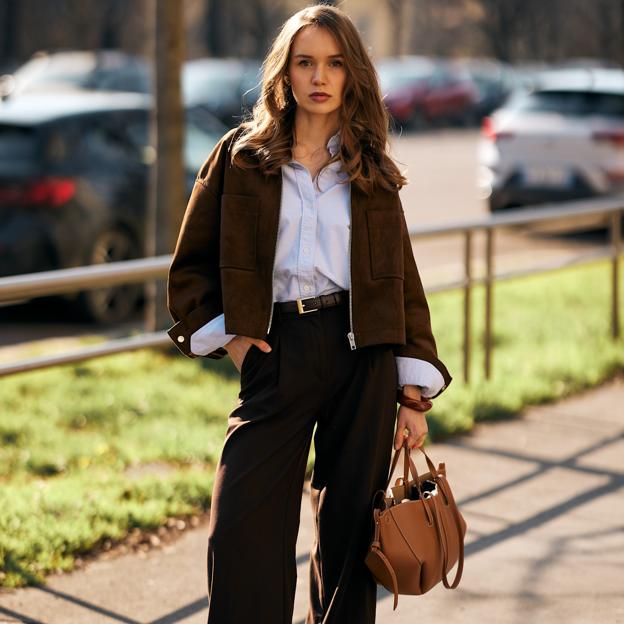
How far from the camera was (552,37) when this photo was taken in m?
59.2

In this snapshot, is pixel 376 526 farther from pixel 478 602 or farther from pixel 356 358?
pixel 478 602

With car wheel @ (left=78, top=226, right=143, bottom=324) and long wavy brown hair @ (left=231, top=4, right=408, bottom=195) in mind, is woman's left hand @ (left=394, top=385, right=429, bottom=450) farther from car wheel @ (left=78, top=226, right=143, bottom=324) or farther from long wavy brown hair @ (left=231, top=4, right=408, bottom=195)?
car wheel @ (left=78, top=226, right=143, bottom=324)

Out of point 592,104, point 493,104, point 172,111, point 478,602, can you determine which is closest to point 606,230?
point 592,104

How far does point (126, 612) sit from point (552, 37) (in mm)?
58014

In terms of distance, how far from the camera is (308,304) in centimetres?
297

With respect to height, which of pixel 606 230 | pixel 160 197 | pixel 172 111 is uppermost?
pixel 172 111

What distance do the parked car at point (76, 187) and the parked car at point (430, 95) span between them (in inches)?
938

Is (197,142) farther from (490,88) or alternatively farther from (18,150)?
(490,88)

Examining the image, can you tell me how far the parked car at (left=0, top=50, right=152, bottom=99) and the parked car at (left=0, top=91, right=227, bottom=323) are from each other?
13.4 metres

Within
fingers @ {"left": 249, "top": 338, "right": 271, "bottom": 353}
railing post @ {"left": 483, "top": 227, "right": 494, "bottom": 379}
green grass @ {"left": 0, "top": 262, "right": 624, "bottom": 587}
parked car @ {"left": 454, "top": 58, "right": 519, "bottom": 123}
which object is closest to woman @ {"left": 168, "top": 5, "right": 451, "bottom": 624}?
fingers @ {"left": 249, "top": 338, "right": 271, "bottom": 353}

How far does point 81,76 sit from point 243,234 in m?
21.4

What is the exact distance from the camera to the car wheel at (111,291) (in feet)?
28.0

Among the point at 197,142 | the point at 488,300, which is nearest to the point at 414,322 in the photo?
the point at 488,300

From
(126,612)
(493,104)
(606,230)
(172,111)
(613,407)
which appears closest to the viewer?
(126,612)
